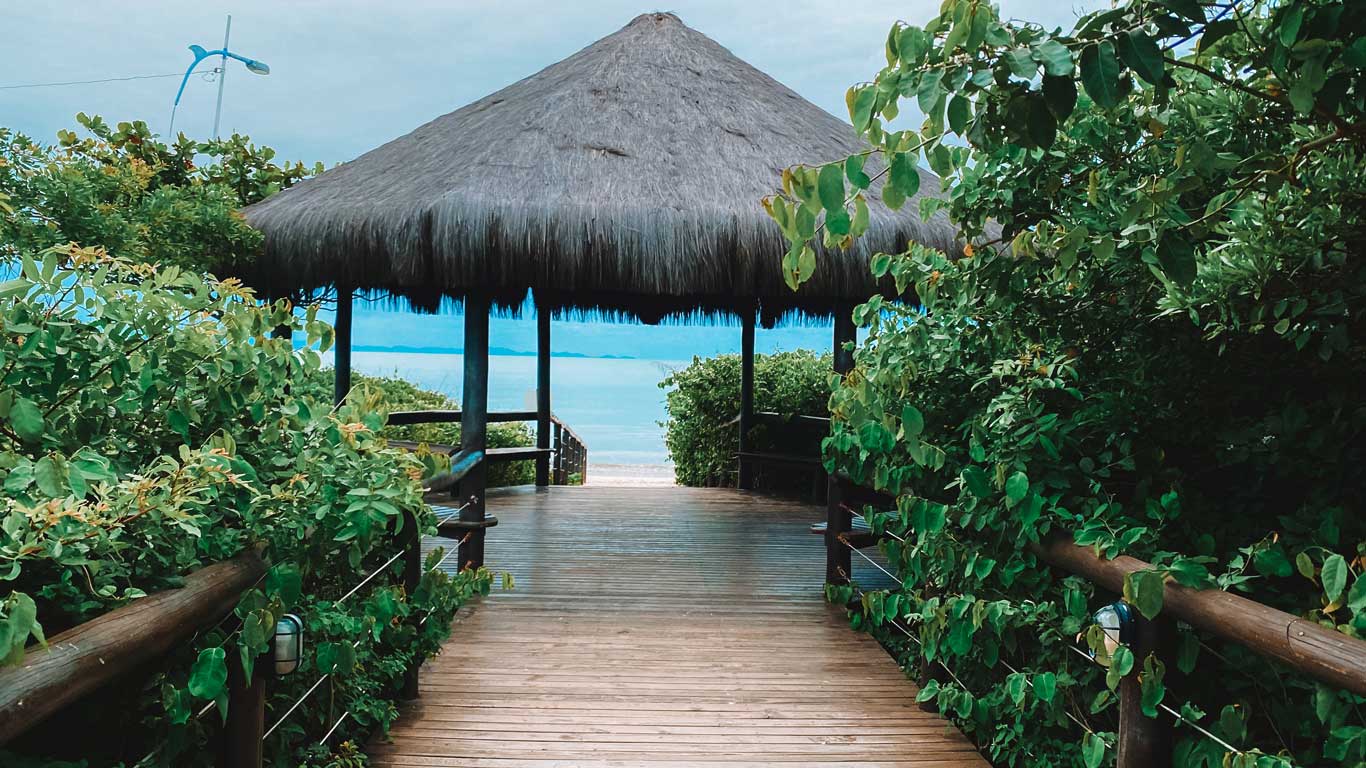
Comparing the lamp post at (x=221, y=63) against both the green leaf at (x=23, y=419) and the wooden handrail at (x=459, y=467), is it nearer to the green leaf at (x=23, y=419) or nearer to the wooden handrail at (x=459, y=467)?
the wooden handrail at (x=459, y=467)

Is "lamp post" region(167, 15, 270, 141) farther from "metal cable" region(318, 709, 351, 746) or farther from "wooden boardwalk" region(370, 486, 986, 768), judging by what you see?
"metal cable" region(318, 709, 351, 746)

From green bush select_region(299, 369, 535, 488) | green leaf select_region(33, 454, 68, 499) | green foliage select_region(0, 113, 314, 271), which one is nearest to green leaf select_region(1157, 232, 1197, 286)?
green leaf select_region(33, 454, 68, 499)

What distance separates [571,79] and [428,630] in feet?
15.3

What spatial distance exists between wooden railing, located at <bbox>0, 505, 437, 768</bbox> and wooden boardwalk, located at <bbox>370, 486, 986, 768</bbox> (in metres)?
0.80

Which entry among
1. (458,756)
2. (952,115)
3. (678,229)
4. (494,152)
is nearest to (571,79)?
(494,152)

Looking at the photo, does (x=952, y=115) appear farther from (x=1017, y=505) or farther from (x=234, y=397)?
(x=234, y=397)

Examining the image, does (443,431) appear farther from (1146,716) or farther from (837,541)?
(1146,716)

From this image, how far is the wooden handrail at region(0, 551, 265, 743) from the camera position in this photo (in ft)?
3.28

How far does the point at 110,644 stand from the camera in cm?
119

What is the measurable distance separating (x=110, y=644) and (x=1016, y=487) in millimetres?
1747

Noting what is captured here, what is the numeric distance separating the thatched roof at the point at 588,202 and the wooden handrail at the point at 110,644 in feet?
10.8

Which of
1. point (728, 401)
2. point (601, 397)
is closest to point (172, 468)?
point (728, 401)

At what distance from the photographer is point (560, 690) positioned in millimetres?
3000

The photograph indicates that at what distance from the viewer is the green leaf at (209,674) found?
138cm
